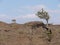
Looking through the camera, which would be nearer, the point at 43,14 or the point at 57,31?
the point at 57,31

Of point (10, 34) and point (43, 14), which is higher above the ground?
point (43, 14)

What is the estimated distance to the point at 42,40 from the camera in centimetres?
1805

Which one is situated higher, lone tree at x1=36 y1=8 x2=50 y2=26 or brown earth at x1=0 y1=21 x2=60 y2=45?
lone tree at x1=36 y1=8 x2=50 y2=26

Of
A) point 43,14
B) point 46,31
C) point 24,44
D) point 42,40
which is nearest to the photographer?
point 24,44

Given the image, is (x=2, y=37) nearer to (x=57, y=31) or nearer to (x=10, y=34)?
(x=10, y=34)

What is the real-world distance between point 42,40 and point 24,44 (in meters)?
1.95

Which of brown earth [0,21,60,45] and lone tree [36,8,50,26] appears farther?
lone tree [36,8,50,26]

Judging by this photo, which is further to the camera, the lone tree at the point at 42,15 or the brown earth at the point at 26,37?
the lone tree at the point at 42,15

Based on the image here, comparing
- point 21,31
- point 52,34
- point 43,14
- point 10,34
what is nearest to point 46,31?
point 52,34

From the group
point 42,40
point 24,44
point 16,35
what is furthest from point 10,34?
point 42,40

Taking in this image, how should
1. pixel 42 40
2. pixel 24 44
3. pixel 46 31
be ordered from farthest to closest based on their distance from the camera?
1. pixel 46 31
2. pixel 42 40
3. pixel 24 44

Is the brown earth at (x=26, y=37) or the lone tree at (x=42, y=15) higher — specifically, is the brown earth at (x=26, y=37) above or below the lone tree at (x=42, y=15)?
below

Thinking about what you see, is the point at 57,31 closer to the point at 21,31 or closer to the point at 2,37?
the point at 21,31

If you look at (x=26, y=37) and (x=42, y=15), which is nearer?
(x=26, y=37)
